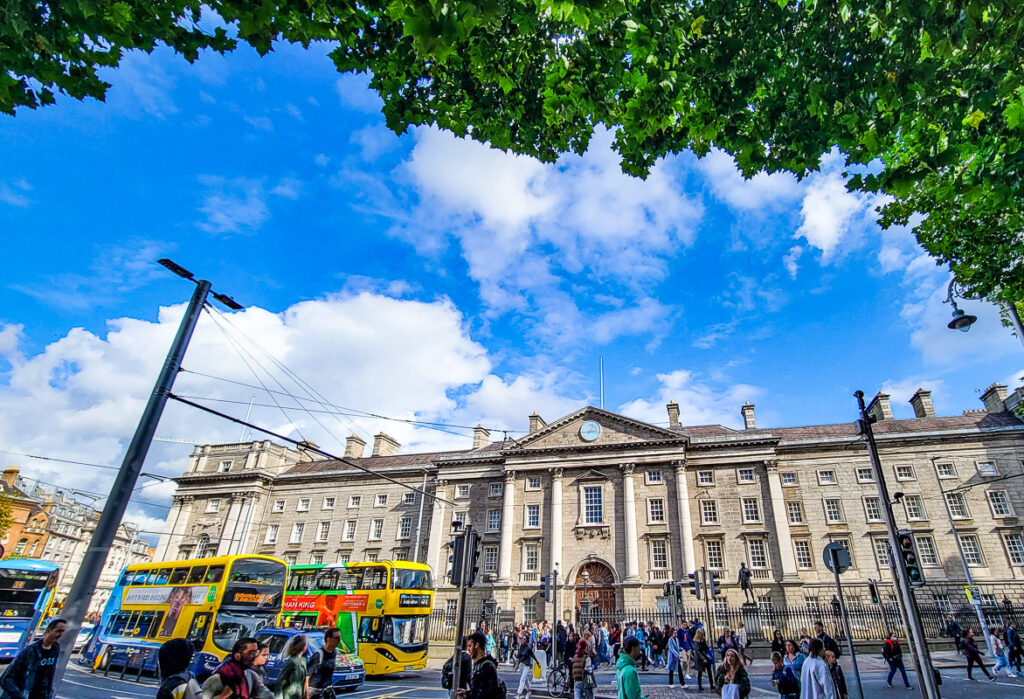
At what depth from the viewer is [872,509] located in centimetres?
3291

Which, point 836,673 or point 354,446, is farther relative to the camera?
point 354,446

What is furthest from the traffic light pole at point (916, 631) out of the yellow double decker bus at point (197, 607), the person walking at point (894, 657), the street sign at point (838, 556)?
the yellow double decker bus at point (197, 607)

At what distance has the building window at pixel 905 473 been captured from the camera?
3353 cm

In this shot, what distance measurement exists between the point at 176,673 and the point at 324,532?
41.8 metres

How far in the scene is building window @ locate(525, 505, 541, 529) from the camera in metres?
37.2

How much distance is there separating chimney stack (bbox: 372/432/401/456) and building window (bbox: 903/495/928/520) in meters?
41.9

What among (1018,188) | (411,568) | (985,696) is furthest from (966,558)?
(1018,188)

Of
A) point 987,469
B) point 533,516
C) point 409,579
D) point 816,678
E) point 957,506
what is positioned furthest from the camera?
point 533,516

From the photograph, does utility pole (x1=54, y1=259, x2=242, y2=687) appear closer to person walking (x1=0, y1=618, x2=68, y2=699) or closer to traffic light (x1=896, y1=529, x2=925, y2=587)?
person walking (x1=0, y1=618, x2=68, y2=699)

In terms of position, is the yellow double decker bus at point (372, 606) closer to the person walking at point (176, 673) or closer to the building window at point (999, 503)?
the person walking at point (176, 673)

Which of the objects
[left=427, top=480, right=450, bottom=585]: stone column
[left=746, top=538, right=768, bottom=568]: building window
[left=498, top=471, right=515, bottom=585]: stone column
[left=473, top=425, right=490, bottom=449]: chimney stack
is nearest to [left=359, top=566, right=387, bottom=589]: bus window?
[left=498, top=471, right=515, bottom=585]: stone column

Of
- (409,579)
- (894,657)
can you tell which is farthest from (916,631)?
(409,579)

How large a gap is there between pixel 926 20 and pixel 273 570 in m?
21.4

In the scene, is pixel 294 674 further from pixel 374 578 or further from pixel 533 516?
pixel 533 516
